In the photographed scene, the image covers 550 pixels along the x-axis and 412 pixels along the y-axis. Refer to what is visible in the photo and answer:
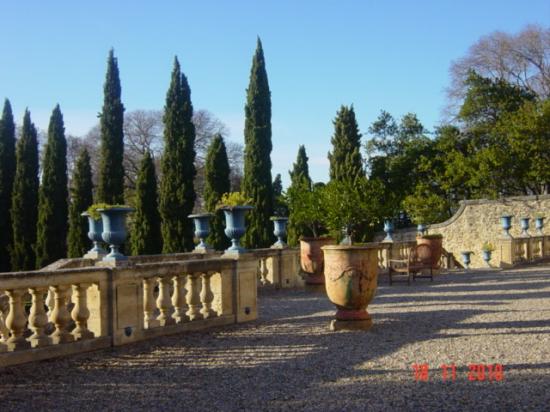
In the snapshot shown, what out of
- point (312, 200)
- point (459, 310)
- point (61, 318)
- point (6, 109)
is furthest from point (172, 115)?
point (61, 318)

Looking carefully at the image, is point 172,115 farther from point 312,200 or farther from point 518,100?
point 518,100

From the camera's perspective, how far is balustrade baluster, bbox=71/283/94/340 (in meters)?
6.69

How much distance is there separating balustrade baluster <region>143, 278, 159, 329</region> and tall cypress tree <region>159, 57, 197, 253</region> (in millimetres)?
19874

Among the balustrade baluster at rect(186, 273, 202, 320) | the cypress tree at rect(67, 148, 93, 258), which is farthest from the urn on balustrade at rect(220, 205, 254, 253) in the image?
the cypress tree at rect(67, 148, 93, 258)

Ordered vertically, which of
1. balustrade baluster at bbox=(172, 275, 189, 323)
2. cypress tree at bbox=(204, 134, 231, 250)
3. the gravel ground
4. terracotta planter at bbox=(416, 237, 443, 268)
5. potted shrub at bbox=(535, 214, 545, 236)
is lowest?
the gravel ground

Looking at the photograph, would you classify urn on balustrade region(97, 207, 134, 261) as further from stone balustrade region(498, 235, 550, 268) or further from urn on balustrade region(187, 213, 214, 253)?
stone balustrade region(498, 235, 550, 268)

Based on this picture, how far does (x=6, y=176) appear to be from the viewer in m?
31.1

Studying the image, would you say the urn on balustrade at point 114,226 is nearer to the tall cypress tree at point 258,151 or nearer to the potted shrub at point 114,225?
the potted shrub at point 114,225

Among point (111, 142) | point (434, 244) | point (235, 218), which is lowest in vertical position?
point (434, 244)

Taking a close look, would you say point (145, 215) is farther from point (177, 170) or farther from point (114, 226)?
point (114, 226)

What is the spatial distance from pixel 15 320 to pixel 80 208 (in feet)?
79.1

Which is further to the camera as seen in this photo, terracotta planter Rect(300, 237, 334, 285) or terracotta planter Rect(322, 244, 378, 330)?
terracotta planter Rect(300, 237, 334, 285)

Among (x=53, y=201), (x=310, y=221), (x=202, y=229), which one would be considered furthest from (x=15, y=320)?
(x=53, y=201)
